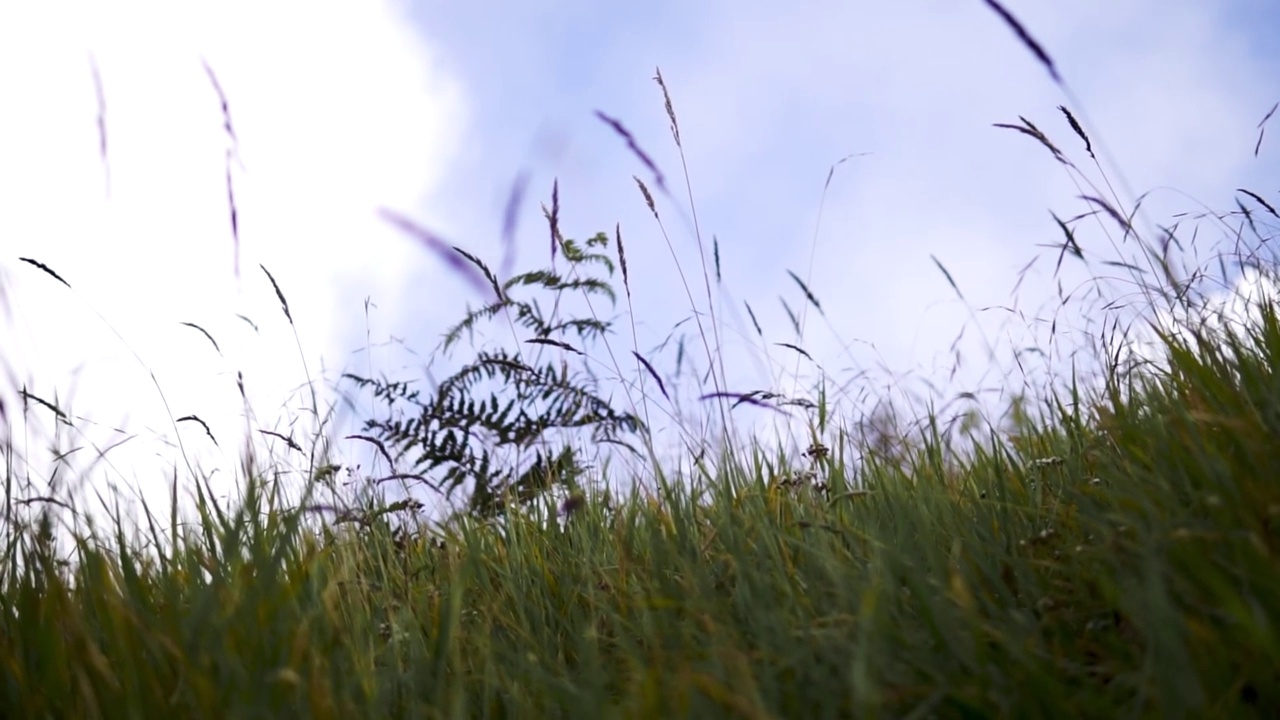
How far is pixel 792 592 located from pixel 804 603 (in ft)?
0.09

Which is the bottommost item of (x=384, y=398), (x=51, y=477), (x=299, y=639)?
(x=299, y=639)

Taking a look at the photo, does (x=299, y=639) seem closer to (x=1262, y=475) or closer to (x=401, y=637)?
(x=401, y=637)

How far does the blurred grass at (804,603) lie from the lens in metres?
1.33

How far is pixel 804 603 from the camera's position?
1759 mm

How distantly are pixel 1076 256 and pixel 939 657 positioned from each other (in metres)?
1.44

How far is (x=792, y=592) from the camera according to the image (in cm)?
176

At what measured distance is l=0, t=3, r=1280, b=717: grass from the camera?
1338 mm

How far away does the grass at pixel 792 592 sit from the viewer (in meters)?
1.34

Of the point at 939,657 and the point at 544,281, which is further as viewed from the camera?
the point at 544,281

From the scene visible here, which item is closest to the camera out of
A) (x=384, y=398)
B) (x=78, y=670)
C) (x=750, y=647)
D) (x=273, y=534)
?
(x=78, y=670)

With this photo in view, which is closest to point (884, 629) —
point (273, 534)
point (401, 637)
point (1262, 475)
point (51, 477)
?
point (1262, 475)

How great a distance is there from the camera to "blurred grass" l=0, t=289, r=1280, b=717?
4.35ft

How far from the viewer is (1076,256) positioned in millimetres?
2564

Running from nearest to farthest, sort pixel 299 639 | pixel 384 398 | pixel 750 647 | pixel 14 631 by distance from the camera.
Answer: pixel 299 639, pixel 750 647, pixel 14 631, pixel 384 398
